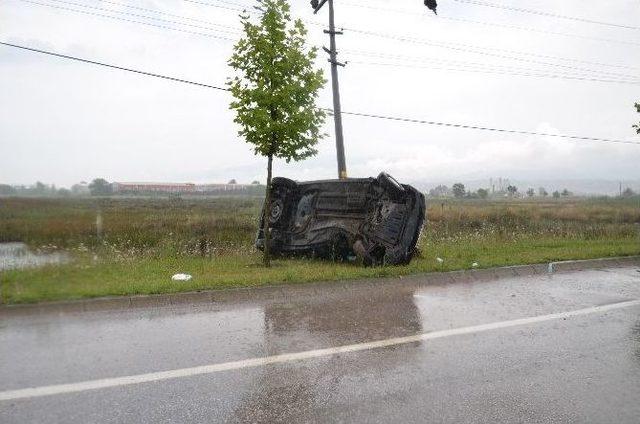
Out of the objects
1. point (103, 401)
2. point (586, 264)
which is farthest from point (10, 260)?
point (586, 264)

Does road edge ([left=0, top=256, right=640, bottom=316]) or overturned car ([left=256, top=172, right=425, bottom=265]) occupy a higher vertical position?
overturned car ([left=256, top=172, right=425, bottom=265])

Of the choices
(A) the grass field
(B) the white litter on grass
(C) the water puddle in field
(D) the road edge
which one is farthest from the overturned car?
(C) the water puddle in field

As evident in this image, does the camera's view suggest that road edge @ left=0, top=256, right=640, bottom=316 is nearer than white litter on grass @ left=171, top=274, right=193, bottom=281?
Yes

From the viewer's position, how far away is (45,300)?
20.7 ft

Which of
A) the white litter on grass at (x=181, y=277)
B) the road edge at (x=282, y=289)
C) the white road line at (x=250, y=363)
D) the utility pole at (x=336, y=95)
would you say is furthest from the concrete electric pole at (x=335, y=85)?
the white road line at (x=250, y=363)

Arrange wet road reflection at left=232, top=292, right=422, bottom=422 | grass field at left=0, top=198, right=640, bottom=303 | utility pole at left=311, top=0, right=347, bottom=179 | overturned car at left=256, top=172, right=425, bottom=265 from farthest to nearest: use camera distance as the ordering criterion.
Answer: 1. utility pole at left=311, top=0, right=347, bottom=179
2. overturned car at left=256, top=172, right=425, bottom=265
3. grass field at left=0, top=198, right=640, bottom=303
4. wet road reflection at left=232, top=292, right=422, bottom=422

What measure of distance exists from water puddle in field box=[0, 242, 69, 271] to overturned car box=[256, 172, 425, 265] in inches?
237

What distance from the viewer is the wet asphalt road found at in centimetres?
386

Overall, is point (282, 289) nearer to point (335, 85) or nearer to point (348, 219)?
point (348, 219)

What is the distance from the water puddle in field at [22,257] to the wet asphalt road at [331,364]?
0.71m

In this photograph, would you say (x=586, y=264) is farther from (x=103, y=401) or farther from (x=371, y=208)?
(x=103, y=401)

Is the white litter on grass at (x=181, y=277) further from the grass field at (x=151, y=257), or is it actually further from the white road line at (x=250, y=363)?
the white road line at (x=250, y=363)

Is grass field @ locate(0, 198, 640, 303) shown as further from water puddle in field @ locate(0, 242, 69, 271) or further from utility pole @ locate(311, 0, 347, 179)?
utility pole @ locate(311, 0, 347, 179)

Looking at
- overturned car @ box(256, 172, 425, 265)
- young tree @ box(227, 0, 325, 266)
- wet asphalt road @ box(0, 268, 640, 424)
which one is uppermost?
young tree @ box(227, 0, 325, 266)
